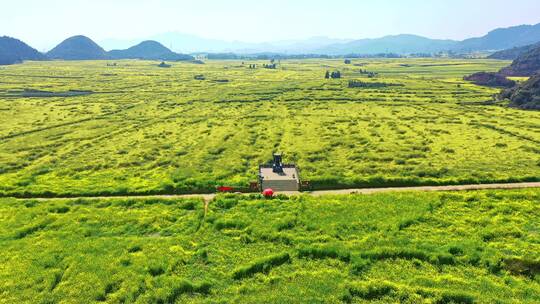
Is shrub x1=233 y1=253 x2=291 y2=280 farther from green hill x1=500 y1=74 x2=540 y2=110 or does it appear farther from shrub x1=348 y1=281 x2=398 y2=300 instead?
green hill x1=500 y1=74 x2=540 y2=110

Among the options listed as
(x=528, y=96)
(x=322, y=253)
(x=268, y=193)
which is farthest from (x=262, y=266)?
(x=528, y=96)

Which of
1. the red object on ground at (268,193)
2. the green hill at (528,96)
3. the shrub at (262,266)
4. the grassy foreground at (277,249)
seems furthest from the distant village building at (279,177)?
the green hill at (528,96)

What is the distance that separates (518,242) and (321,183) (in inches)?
848

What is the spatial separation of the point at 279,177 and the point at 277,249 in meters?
16.7

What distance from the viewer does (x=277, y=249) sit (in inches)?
1262

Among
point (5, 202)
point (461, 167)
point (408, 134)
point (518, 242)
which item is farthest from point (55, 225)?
point (408, 134)

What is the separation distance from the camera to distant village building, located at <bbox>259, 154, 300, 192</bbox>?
150 ft

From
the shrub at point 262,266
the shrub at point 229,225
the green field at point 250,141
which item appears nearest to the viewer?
the shrub at point 262,266

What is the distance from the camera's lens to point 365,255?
30.7 m

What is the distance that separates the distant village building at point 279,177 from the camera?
150 ft

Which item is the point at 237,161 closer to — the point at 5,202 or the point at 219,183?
the point at 219,183

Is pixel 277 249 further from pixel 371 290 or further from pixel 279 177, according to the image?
pixel 279 177

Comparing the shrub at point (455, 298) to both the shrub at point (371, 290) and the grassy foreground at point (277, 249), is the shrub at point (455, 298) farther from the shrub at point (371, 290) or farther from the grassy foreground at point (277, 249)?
the shrub at point (371, 290)

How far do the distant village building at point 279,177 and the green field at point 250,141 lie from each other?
6.88 feet
